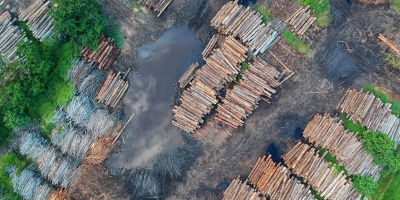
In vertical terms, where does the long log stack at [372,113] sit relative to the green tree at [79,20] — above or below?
above

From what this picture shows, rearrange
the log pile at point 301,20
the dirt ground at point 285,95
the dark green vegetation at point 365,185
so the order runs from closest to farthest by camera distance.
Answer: the dark green vegetation at point 365,185
the log pile at point 301,20
the dirt ground at point 285,95

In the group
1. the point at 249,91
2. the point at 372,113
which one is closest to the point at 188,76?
the point at 249,91

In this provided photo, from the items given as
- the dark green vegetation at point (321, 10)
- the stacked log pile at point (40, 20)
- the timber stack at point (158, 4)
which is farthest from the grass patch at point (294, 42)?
the stacked log pile at point (40, 20)

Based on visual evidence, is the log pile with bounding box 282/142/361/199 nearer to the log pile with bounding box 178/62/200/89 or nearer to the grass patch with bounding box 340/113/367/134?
the grass patch with bounding box 340/113/367/134

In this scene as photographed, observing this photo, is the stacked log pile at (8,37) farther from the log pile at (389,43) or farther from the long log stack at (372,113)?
the log pile at (389,43)

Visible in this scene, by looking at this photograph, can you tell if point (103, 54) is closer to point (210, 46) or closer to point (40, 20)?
point (40, 20)
